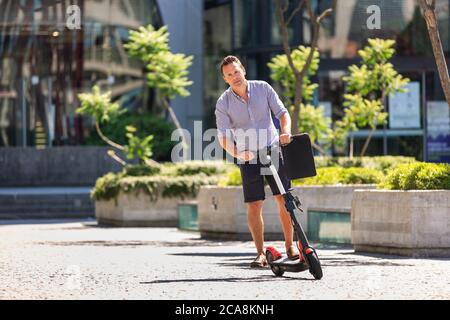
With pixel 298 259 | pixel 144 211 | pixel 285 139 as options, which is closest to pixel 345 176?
pixel 144 211

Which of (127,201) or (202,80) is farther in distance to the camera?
(202,80)

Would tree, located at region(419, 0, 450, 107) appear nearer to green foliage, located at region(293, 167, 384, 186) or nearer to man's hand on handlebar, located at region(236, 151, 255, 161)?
green foliage, located at region(293, 167, 384, 186)

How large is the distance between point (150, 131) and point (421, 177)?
2509cm

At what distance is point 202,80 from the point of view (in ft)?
146

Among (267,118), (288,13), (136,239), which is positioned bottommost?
(136,239)

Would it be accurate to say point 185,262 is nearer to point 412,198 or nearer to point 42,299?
point 412,198

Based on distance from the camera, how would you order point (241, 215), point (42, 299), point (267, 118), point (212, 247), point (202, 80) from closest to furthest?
point (42, 299) → point (267, 118) → point (212, 247) → point (241, 215) → point (202, 80)

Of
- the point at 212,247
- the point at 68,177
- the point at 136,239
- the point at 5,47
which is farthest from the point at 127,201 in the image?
the point at 5,47

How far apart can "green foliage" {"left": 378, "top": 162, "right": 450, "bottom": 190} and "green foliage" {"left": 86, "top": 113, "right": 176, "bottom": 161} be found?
930 inches

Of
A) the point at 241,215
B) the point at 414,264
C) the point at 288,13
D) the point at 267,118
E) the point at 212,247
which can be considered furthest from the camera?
the point at 288,13

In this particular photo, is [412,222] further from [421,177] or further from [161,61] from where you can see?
[161,61]

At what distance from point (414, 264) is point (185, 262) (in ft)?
7.48

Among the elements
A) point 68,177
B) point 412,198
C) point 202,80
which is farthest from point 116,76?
point 412,198

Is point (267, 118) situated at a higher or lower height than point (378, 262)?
higher
